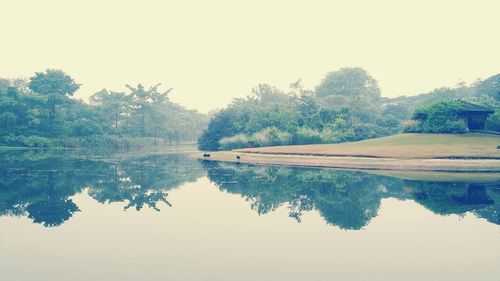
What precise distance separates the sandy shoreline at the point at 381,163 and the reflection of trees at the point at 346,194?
603 centimetres

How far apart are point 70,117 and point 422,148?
315 feet

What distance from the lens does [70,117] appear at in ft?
367

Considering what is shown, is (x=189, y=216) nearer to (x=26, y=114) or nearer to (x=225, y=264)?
(x=225, y=264)

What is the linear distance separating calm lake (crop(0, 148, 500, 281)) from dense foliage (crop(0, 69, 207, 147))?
72367 millimetres

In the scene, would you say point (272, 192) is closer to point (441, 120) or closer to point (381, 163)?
point (381, 163)

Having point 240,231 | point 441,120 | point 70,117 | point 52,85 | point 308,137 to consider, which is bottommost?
point 240,231

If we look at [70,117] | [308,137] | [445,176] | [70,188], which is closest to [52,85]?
[70,117]

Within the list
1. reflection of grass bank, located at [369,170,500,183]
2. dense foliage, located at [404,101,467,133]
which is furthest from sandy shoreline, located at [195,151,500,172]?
dense foliage, located at [404,101,467,133]

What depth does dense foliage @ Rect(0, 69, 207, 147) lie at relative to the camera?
9494cm

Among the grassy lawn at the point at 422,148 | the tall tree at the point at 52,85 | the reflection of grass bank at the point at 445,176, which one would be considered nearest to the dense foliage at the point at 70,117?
the tall tree at the point at 52,85

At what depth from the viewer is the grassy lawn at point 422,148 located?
4080 cm

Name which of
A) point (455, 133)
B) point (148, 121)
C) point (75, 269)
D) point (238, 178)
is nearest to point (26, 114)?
Answer: point (148, 121)

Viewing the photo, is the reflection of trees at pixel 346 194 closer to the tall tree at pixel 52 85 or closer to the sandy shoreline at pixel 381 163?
the sandy shoreline at pixel 381 163

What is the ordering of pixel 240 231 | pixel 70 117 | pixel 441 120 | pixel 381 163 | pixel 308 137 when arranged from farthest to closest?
pixel 70 117 < pixel 308 137 < pixel 441 120 < pixel 381 163 < pixel 240 231
